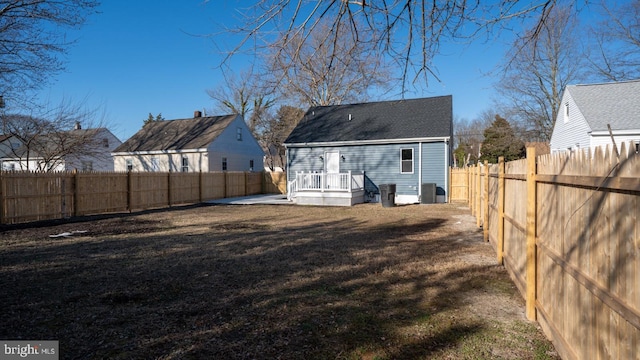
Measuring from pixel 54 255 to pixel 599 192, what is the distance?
8.68 m

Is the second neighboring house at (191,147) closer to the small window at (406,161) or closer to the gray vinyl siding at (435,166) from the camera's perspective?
the small window at (406,161)

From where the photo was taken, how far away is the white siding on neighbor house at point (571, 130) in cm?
1728

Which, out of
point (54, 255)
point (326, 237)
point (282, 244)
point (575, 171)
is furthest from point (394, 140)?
point (575, 171)

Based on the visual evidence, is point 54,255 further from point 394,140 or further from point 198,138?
point 198,138

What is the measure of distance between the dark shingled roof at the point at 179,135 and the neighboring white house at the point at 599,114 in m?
21.8

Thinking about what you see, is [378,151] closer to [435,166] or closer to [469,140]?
[435,166]

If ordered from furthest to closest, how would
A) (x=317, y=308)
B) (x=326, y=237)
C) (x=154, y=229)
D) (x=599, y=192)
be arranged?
(x=154, y=229), (x=326, y=237), (x=317, y=308), (x=599, y=192)

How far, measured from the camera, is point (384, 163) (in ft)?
62.1

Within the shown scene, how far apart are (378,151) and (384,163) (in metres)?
0.71

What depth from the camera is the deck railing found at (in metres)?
17.5

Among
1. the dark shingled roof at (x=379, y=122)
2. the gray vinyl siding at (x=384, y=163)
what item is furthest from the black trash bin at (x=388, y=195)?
the dark shingled roof at (x=379, y=122)

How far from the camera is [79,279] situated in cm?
548

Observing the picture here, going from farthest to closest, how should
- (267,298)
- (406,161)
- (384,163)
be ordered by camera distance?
(384,163), (406,161), (267,298)

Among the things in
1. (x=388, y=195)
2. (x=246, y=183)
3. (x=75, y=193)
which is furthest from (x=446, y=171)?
(x=75, y=193)
